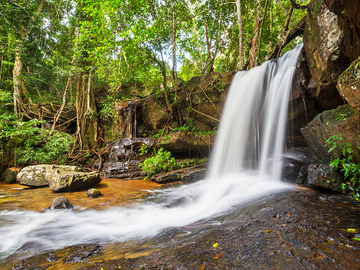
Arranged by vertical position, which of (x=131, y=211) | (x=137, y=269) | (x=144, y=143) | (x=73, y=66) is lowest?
(x=131, y=211)

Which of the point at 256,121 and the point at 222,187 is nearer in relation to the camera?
the point at 222,187

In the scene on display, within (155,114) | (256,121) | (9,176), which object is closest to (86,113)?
(155,114)

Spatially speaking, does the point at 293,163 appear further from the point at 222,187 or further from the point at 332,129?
the point at 222,187

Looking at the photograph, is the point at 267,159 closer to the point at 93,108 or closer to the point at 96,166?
the point at 96,166

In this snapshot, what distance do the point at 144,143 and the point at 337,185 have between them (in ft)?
22.4

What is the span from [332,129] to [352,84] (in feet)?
5.07

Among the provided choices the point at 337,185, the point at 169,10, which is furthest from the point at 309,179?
the point at 169,10

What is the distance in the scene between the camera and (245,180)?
5.15 m

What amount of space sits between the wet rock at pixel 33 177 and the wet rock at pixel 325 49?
8695mm

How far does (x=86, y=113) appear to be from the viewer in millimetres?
9688

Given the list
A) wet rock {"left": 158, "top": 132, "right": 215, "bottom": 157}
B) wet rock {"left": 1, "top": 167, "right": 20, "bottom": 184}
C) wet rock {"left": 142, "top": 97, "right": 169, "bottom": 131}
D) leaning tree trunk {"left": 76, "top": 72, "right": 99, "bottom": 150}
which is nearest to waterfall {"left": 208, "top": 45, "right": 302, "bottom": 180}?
wet rock {"left": 158, "top": 132, "right": 215, "bottom": 157}

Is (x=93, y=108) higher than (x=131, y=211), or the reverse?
(x=93, y=108)

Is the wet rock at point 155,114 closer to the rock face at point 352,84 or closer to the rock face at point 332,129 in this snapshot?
the rock face at point 332,129

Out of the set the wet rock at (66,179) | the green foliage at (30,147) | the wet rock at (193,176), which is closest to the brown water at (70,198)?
the wet rock at (66,179)
